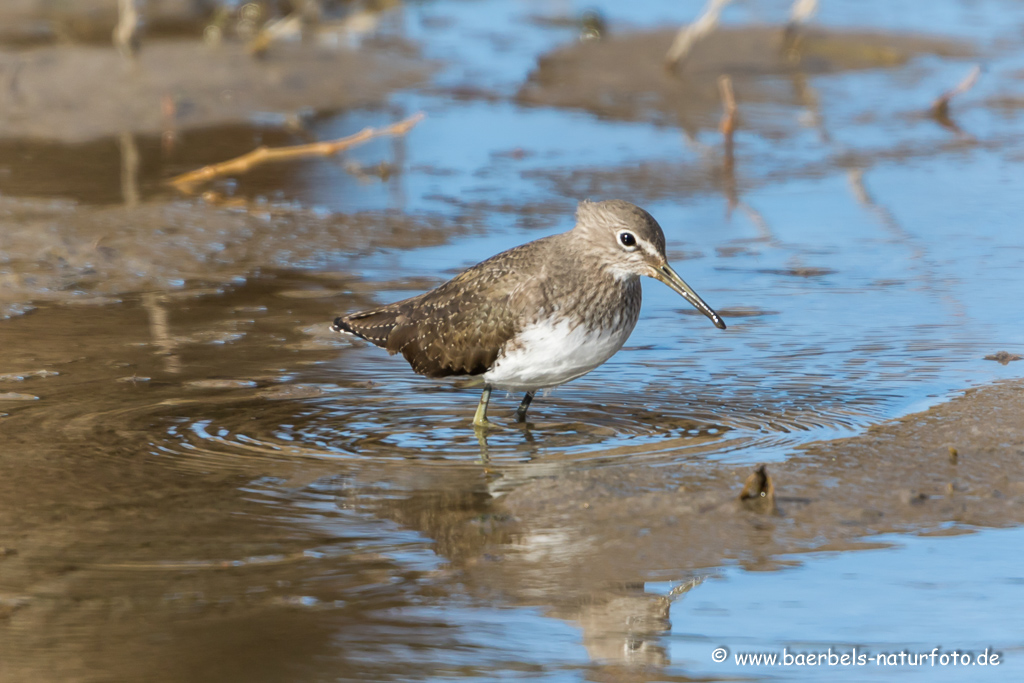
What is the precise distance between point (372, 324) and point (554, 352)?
1226 mm

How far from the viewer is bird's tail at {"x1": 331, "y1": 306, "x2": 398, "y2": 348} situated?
263 inches

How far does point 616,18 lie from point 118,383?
40.1 feet

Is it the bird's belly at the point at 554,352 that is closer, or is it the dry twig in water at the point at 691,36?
the bird's belly at the point at 554,352

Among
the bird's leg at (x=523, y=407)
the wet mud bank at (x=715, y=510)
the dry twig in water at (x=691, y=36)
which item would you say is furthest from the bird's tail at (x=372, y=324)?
the dry twig in water at (x=691, y=36)

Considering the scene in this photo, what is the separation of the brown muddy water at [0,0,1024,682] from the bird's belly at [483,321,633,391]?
31cm

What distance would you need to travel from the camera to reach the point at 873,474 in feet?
18.0

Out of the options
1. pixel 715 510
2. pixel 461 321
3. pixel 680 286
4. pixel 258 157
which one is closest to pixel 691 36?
pixel 258 157

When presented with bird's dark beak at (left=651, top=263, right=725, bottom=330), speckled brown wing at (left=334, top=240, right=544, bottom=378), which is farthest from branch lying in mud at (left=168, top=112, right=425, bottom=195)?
bird's dark beak at (left=651, top=263, right=725, bottom=330)

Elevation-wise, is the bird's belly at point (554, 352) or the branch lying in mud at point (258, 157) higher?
the branch lying in mud at point (258, 157)

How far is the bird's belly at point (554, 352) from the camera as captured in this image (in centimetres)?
592

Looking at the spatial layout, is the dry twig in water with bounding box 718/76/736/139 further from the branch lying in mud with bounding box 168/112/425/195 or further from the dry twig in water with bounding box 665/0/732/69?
the branch lying in mud with bounding box 168/112/425/195

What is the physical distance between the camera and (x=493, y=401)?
690 centimetres

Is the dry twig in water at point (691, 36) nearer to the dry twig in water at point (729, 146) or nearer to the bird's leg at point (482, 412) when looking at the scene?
the dry twig in water at point (729, 146)

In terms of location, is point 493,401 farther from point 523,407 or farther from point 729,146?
point 729,146
